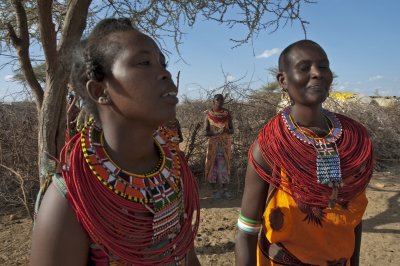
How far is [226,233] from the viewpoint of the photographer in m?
5.22

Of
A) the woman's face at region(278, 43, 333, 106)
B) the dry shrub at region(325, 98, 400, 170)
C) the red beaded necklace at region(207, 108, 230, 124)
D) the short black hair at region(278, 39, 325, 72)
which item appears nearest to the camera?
the woman's face at region(278, 43, 333, 106)

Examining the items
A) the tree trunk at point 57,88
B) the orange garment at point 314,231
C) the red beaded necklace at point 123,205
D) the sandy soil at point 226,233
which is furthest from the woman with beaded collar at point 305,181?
the sandy soil at point 226,233

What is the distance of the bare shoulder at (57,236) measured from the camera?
113cm

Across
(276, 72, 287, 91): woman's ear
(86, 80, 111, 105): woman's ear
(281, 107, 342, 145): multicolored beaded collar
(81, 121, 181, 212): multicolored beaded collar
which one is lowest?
(81, 121, 181, 212): multicolored beaded collar

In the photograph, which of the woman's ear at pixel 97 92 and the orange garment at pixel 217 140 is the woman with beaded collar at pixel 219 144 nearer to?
the orange garment at pixel 217 140

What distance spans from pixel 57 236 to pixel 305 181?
1253 millimetres

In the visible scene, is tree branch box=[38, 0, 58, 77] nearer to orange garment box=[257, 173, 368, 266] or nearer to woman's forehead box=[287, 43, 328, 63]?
woman's forehead box=[287, 43, 328, 63]

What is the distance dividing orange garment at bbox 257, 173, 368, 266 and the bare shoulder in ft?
3.36

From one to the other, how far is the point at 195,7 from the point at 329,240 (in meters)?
2.89

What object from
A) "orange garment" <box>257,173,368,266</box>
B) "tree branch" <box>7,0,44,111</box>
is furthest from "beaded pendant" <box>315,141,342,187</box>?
"tree branch" <box>7,0,44,111</box>

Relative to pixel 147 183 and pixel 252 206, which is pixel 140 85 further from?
pixel 252 206

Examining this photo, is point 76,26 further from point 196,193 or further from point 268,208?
point 268,208

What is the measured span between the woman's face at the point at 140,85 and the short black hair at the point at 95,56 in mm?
29

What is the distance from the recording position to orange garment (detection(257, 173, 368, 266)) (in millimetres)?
1828
